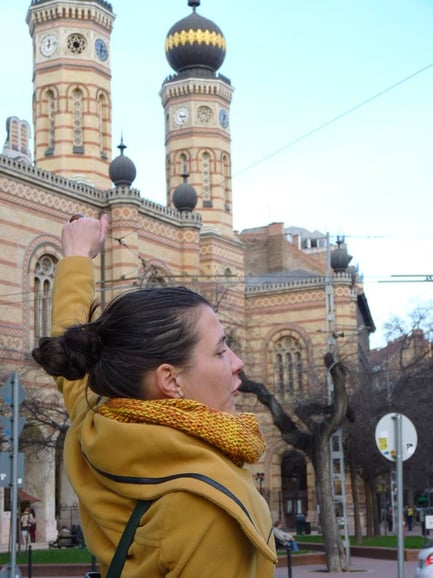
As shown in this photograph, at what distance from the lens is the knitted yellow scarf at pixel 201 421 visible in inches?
73.6

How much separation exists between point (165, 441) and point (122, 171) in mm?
34443

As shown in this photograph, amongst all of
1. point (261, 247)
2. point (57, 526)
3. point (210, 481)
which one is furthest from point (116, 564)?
point (261, 247)

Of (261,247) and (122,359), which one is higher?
(261,247)

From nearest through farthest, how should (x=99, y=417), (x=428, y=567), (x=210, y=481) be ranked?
(x=210, y=481)
(x=99, y=417)
(x=428, y=567)

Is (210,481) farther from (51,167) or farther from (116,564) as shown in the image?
(51,167)

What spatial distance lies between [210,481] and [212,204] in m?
42.7

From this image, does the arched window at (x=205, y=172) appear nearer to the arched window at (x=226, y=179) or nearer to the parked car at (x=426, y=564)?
the arched window at (x=226, y=179)

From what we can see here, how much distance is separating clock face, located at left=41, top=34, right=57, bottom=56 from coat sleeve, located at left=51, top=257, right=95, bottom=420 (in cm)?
3599

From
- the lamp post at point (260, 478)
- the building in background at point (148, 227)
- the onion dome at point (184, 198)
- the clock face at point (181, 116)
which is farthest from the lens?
the clock face at point (181, 116)

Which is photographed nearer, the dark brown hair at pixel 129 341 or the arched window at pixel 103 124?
the dark brown hair at pixel 129 341

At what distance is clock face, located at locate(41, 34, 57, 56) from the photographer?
122ft

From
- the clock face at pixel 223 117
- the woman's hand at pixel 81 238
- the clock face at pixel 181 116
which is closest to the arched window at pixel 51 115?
the clock face at pixel 181 116

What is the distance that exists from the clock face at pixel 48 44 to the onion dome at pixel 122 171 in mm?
4717

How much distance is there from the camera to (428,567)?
40.3 feet
